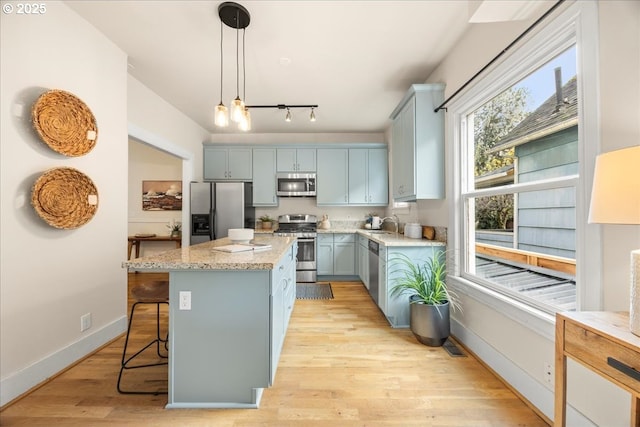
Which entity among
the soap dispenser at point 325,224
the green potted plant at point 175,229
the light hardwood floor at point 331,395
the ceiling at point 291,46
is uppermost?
the ceiling at point 291,46

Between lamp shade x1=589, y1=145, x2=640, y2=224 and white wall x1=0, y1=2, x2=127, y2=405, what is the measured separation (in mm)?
2937

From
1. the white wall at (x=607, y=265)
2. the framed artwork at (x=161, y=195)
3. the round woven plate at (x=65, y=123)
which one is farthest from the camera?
the framed artwork at (x=161, y=195)

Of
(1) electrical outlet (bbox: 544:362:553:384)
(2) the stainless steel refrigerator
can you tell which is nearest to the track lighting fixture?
(2) the stainless steel refrigerator

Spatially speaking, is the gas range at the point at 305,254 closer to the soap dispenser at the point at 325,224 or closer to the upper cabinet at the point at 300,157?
the soap dispenser at the point at 325,224

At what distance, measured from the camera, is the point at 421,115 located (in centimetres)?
270

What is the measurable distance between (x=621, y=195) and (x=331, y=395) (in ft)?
5.63

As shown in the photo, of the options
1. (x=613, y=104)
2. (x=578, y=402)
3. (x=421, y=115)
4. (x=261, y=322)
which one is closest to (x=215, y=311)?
(x=261, y=322)

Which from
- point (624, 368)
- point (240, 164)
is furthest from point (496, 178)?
point (240, 164)

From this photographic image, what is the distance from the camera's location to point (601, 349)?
860mm

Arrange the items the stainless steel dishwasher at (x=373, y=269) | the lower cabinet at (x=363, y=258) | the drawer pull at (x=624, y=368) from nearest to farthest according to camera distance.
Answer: the drawer pull at (x=624, y=368) → the stainless steel dishwasher at (x=373, y=269) → the lower cabinet at (x=363, y=258)

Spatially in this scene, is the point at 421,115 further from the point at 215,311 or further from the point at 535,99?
the point at 215,311

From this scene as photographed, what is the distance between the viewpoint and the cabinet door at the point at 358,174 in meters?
4.69

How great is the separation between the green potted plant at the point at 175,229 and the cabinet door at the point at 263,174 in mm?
1628

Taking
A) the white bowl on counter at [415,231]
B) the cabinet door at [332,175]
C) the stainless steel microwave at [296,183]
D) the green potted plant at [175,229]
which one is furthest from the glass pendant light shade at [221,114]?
the green potted plant at [175,229]
